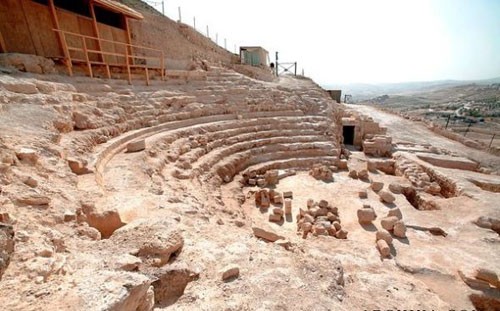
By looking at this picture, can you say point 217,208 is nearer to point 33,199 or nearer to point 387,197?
point 33,199

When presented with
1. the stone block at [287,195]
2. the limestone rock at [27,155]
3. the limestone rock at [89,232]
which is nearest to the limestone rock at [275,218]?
the stone block at [287,195]

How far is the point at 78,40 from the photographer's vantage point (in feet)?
32.6

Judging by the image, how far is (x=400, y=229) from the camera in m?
6.33

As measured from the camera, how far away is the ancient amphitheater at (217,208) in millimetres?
2643

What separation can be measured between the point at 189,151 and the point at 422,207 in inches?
347

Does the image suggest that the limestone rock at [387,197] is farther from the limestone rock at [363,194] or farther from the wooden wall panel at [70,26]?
the wooden wall panel at [70,26]

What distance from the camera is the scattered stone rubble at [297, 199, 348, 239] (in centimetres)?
666

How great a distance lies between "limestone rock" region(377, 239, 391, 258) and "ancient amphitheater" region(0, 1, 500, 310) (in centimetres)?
5

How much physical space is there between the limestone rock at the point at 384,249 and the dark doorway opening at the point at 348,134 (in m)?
10.9

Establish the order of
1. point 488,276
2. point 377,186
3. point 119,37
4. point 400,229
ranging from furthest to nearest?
point 119,37 < point 377,186 < point 400,229 < point 488,276

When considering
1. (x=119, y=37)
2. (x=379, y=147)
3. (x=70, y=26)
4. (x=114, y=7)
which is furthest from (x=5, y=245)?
(x=379, y=147)

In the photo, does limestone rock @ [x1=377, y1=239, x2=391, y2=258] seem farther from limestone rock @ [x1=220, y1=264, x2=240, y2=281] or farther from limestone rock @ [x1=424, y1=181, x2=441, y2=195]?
limestone rock @ [x1=424, y1=181, x2=441, y2=195]

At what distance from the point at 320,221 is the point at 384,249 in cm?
188

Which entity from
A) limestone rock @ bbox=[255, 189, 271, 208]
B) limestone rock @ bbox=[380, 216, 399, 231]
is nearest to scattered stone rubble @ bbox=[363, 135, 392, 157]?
limestone rock @ bbox=[380, 216, 399, 231]
